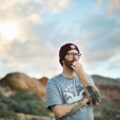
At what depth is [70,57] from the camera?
586 centimetres

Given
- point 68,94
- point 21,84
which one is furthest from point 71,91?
point 21,84

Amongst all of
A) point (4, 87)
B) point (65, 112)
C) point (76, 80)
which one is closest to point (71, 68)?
point (76, 80)

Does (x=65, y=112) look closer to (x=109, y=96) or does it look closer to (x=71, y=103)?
(x=71, y=103)

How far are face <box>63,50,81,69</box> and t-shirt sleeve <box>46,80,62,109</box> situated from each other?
0.26 m

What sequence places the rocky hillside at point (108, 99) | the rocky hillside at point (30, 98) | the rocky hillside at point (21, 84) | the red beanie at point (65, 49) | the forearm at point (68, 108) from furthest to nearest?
the rocky hillside at point (21, 84), the rocky hillside at point (108, 99), the rocky hillside at point (30, 98), the red beanie at point (65, 49), the forearm at point (68, 108)

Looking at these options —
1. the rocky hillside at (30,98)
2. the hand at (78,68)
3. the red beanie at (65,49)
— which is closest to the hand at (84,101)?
the hand at (78,68)

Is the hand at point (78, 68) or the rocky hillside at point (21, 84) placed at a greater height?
the rocky hillside at point (21, 84)

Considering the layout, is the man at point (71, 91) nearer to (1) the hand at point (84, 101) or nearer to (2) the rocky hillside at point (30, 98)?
(1) the hand at point (84, 101)

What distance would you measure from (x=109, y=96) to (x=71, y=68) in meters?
32.5

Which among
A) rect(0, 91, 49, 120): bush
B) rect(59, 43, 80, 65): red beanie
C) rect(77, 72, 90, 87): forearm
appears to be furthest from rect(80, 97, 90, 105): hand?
rect(0, 91, 49, 120): bush

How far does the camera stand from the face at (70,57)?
19.1ft

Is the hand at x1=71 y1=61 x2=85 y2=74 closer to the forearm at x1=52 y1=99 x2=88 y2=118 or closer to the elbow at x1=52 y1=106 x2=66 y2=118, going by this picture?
the forearm at x1=52 y1=99 x2=88 y2=118

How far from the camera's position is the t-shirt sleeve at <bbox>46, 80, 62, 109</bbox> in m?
5.74

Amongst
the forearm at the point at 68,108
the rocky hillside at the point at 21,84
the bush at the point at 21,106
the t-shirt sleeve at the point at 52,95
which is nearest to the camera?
the forearm at the point at 68,108
